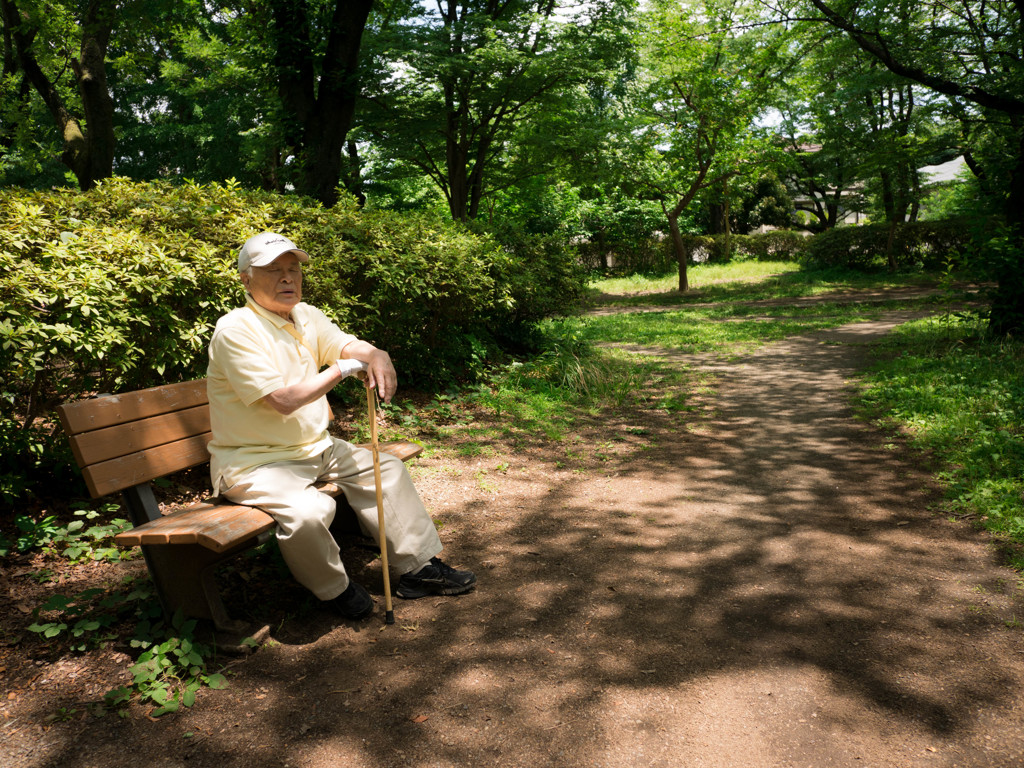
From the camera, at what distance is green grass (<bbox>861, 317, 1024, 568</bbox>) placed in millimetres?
4258

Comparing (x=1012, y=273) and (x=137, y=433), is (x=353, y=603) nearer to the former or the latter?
(x=137, y=433)

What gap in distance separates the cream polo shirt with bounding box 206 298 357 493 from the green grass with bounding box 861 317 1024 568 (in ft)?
12.2

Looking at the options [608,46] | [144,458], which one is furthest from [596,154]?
[144,458]

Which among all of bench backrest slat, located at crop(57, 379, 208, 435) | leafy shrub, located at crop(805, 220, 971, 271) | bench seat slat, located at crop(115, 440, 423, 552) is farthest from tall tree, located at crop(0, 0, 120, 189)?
leafy shrub, located at crop(805, 220, 971, 271)

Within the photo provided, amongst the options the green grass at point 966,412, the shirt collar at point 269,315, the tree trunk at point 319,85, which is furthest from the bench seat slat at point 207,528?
the tree trunk at point 319,85

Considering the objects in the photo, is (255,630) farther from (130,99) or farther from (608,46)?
(130,99)

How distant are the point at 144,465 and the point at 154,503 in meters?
0.21

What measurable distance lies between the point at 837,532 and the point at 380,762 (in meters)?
3.02

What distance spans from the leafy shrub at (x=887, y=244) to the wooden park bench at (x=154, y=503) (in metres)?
23.3

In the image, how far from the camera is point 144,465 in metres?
3.06

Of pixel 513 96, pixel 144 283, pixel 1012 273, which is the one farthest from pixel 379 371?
pixel 513 96

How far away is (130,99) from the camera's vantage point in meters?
25.8

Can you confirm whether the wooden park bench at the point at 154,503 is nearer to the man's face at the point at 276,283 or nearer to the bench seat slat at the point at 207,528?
the bench seat slat at the point at 207,528

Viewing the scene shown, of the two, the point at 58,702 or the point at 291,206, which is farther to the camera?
the point at 291,206
